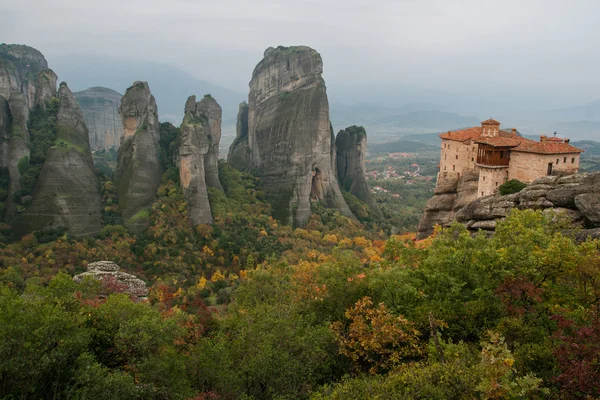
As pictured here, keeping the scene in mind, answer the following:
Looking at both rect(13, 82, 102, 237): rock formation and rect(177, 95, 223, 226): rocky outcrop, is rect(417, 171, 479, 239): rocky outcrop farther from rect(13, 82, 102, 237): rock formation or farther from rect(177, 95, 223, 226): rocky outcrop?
rect(13, 82, 102, 237): rock formation

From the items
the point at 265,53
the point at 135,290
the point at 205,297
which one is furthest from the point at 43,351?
the point at 265,53

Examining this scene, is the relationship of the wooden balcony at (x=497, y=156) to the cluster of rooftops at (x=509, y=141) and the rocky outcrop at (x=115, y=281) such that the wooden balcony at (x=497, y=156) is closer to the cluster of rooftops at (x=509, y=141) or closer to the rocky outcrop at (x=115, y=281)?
the cluster of rooftops at (x=509, y=141)

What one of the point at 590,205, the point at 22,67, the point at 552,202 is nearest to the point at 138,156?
the point at 22,67

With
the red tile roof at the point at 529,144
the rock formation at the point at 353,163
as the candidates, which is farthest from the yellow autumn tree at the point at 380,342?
the rock formation at the point at 353,163

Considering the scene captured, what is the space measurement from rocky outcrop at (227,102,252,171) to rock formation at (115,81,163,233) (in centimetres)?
2244

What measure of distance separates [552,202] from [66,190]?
44.0 meters

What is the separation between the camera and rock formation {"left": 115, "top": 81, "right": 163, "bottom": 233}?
→ 51.2 metres

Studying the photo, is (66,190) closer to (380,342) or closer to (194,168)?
(194,168)

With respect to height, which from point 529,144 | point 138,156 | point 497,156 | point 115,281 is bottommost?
point 115,281

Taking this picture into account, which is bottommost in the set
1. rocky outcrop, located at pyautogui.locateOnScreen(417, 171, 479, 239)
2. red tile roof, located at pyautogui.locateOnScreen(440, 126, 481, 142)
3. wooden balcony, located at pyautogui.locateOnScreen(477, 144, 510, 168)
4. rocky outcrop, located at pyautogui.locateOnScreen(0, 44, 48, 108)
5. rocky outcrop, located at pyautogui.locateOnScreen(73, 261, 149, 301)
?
rocky outcrop, located at pyautogui.locateOnScreen(73, 261, 149, 301)

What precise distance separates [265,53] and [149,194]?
123 ft

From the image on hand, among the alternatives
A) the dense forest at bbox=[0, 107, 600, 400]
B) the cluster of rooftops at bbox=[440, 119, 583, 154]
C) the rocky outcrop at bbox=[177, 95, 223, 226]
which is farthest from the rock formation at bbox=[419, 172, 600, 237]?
the rocky outcrop at bbox=[177, 95, 223, 226]

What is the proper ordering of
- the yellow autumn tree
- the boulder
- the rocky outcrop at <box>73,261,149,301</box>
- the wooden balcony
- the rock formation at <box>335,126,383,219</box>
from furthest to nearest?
the rock formation at <box>335,126,383,219</box> → the wooden balcony → the rocky outcrop at <box>73,261,149,301</box> → the boulder → the yellow autumn tree

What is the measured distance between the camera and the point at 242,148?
79750 mm
